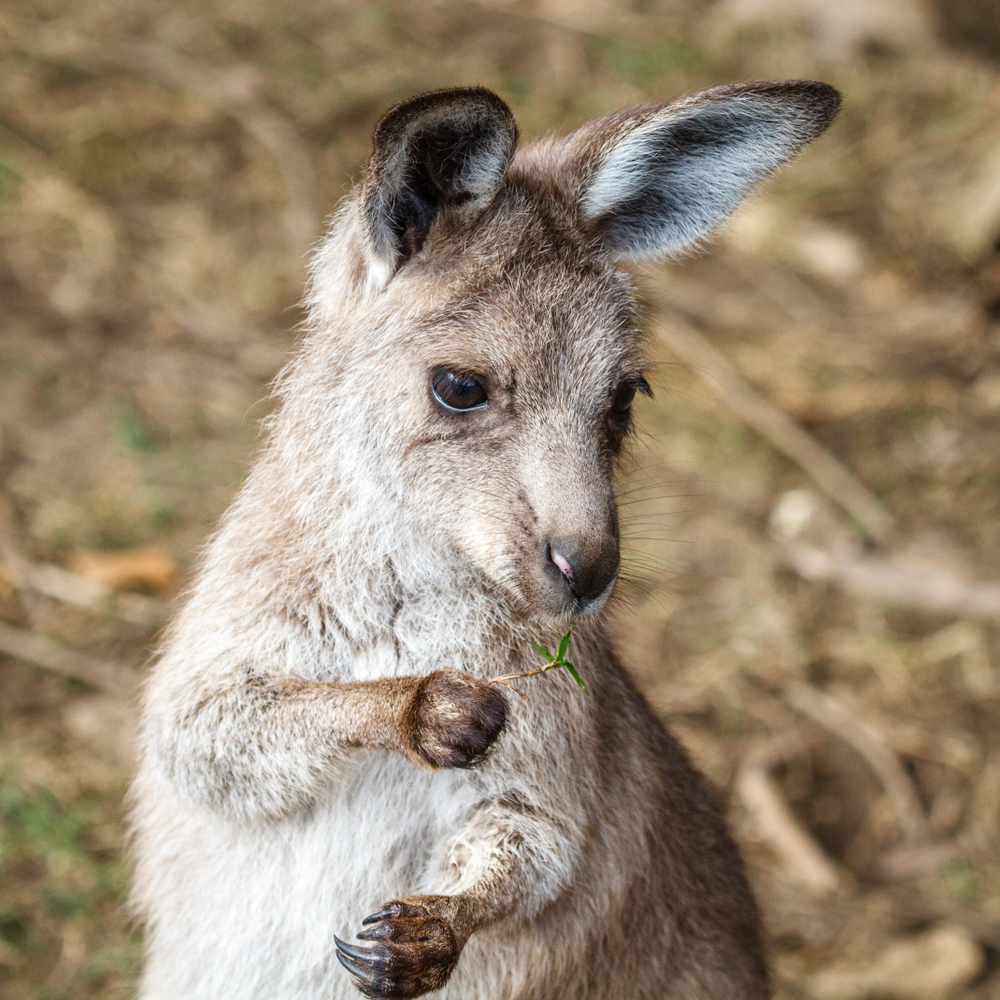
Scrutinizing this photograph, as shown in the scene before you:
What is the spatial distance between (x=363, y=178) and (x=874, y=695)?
3868 millimetres

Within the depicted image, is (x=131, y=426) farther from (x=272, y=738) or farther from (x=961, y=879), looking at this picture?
(x=961, y=879)

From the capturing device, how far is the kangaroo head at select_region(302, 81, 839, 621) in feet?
8.39

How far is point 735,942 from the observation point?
3.54 meters

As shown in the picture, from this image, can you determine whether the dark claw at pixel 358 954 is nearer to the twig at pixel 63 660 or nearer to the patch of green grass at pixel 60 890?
the patch of green grass at pixel 60 890

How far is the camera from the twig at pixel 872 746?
5.06 metres

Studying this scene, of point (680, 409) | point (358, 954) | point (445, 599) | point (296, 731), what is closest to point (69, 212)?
point (680, 409)

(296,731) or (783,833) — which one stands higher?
(296,731)

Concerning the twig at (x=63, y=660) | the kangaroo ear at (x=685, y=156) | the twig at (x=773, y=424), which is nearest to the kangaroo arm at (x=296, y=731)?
the kangaroo ear at (x=685, y=156)

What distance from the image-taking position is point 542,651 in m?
2.85

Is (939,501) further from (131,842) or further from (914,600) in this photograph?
(131,842)

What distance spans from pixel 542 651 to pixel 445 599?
277 mm

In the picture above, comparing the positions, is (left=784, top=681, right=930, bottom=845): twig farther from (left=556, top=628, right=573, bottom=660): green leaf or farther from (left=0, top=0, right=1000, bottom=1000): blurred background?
(left=556, top=628, right=573, bottom=660): green leaf

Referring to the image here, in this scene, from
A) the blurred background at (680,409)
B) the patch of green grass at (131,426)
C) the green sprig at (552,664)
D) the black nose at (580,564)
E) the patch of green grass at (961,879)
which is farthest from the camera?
the patch of green grass at (131,426)

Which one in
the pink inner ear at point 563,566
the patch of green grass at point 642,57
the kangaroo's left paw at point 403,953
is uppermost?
the patch of green grass at point 642,57
